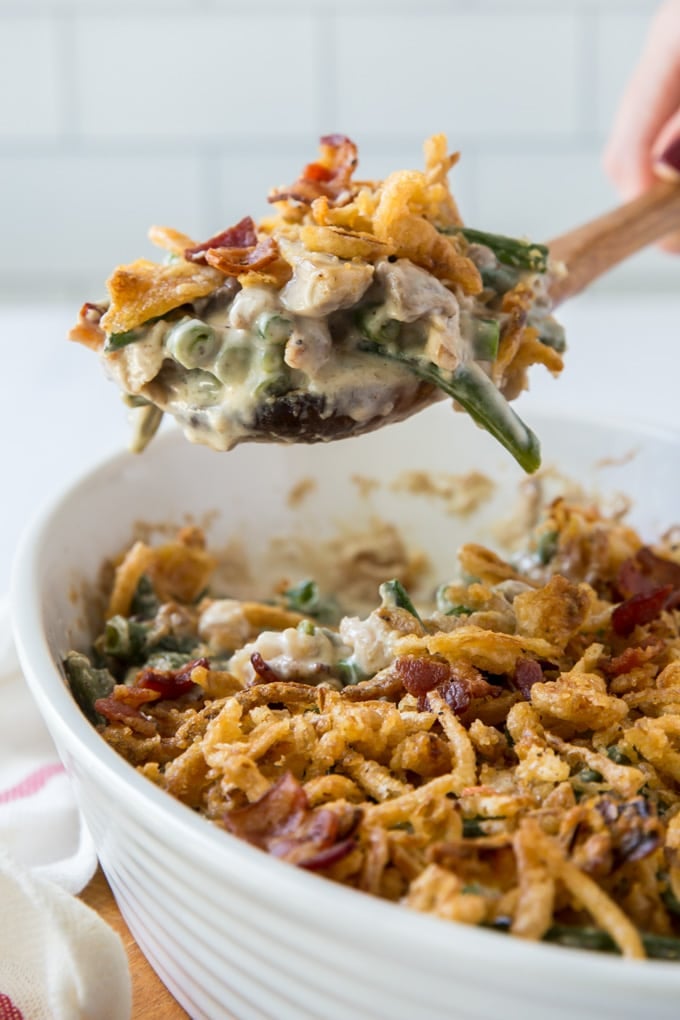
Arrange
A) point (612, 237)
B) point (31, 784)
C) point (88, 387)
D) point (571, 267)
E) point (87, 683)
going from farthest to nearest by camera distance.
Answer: point (88, 387), point (612, 237), point (571, 267), point (31, 784), point (87, 683)

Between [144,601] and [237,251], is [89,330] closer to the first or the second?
[237,251]

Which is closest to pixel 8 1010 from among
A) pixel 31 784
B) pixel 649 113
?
pixel 31 784

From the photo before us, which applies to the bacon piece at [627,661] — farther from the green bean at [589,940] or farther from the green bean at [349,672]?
the green bean at [589,940]

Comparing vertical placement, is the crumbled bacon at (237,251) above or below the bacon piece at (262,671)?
above

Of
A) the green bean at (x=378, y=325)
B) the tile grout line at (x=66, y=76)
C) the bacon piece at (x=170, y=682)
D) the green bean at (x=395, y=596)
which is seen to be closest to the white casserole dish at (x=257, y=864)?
the bacon piece at (x=170, y=682)

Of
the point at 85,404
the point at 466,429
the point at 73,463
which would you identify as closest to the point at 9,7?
the point at 85,404

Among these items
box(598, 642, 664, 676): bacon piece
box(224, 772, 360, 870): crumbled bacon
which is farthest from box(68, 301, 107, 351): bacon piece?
box(598, 642, 664, 676): bacon piece
